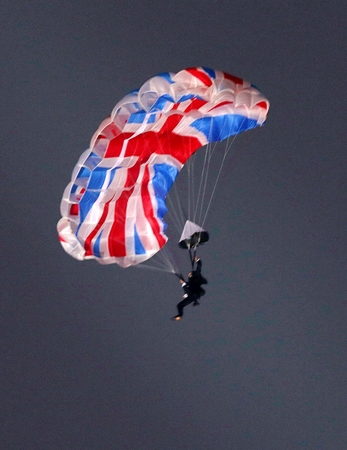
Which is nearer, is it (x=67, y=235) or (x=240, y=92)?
(x=240, y=92)

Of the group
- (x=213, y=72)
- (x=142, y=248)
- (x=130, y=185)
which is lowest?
(x=142, y=248)

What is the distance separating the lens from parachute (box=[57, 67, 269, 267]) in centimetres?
2116

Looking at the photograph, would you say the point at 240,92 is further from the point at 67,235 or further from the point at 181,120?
the point at 67,235

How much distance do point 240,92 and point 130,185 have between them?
2.96 metres

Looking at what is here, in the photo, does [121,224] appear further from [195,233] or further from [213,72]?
[213,72]

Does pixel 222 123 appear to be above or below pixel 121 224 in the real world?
above

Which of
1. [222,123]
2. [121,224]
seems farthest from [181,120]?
[121,224]

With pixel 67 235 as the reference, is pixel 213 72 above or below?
above

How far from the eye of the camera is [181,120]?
21.7 meters

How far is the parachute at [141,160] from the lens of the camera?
69.4ft

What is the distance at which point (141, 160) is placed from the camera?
22.1 metres

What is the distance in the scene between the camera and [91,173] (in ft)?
72.5

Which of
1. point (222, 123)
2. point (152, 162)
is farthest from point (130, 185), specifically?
point (222, 123)

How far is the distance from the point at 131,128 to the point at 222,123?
1.80 meters
